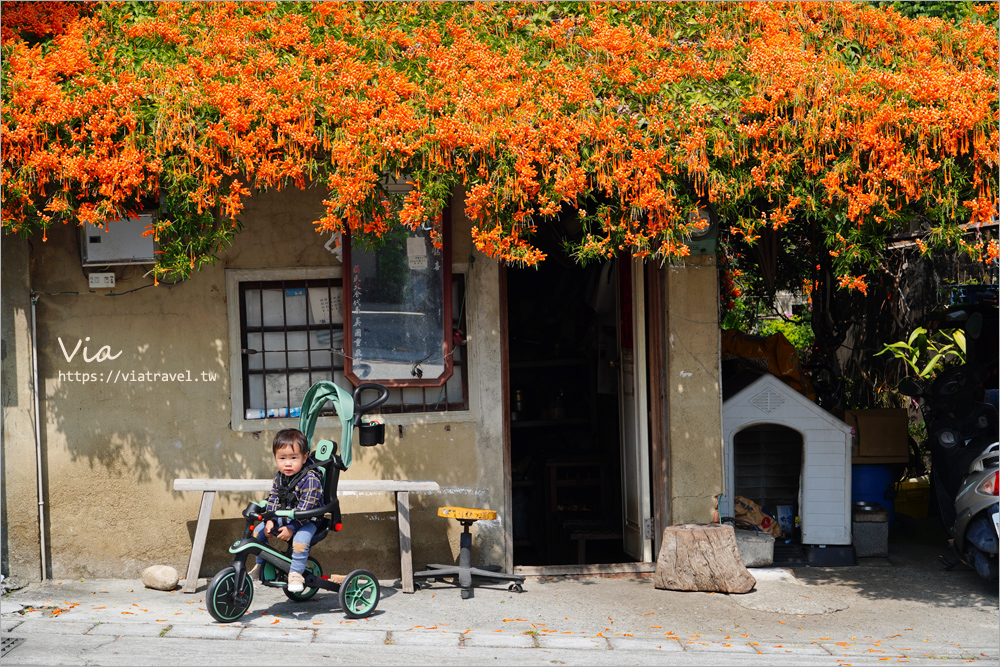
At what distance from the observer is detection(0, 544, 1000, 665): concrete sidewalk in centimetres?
542

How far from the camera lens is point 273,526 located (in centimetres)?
578

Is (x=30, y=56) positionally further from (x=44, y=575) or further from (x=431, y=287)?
(x=44, y=575)

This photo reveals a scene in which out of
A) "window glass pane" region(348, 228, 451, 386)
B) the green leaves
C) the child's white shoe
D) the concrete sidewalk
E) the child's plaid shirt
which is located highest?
"window glass pane" region(348, 228, 451, 386)

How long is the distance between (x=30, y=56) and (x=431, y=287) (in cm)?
316

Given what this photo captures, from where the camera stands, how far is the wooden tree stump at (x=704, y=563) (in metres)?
7.04

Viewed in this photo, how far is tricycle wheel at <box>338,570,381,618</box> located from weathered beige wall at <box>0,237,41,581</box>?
2477mm

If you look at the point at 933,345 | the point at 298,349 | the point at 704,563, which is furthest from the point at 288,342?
the point at 933,345

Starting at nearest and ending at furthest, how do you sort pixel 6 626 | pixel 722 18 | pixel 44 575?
pixel 6 626 < pixel 44 575 < pixel 722 18

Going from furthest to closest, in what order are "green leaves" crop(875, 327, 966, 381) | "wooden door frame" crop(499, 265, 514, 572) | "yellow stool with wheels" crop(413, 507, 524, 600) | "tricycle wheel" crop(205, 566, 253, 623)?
"green leaves" crop(875, 327, 966, 381), "wooden door frame" crop(499, 265, 514, 572), "yellow stool with wheels" crop(413, 507, 524, 600), "tricycle wheel" crop(205, 566, 253, 623)

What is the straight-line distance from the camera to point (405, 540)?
6.84m

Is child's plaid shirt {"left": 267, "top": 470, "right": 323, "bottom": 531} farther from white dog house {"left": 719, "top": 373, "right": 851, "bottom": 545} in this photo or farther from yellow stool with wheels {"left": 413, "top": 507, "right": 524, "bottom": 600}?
white dog house {"left": 719, "top": 373, "right": 851, "bottom": 545}

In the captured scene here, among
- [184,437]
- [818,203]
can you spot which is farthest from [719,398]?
[184,437]

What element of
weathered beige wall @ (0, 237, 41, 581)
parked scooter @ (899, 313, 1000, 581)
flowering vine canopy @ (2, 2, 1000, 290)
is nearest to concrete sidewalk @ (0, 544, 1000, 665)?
weathered beige wall @ (0, 237, 41, 581)

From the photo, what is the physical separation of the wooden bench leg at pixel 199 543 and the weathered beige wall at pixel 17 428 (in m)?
1.17
